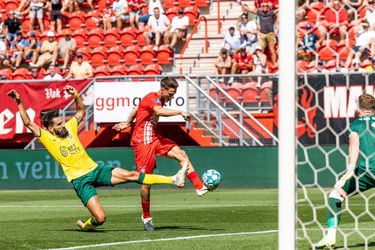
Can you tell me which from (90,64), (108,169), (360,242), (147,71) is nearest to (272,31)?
(147,71)

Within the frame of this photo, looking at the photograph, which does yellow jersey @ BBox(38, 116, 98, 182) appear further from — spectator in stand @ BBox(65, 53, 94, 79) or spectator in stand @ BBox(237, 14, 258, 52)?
spectator in stand @ BBox(65, 53, 94, 79)

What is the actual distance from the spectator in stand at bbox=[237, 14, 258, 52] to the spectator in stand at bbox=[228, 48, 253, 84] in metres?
0.30

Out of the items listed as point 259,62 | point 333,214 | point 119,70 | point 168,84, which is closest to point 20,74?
point 119,70

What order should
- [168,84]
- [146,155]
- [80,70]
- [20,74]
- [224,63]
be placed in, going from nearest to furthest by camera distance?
[168,84] < [146,155] < [224,63] < [80,70] < [20,74]

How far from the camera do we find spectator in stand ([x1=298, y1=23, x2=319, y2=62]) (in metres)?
8.10

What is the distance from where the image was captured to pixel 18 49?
30.0 metres

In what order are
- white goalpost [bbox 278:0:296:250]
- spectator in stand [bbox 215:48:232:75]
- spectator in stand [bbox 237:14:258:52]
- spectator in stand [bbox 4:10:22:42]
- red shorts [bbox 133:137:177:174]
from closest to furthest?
white goalpost [bbox 278:0:296:250] < red shorts [bbox 133:137:177:174] < spectator in stand [bbox 237:14:258:52] < spectator in stand [bbox 215:48:232:75] < spectator in stand [bbox 4:10:22:42]

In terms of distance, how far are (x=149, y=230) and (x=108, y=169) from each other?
0.97 m

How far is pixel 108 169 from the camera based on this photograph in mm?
13242

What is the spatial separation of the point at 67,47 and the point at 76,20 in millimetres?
2044

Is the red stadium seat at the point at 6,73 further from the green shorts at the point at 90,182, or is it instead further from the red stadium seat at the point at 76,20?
the green shorts at the point at 90,182

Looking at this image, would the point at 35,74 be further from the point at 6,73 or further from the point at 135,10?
the point at 135,10

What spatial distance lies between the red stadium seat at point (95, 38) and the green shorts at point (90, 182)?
16.9 m

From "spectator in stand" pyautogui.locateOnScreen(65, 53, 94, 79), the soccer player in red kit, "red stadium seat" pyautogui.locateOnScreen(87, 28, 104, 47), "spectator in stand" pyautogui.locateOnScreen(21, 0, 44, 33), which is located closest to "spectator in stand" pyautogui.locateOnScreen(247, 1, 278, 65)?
"spectator in stand" pyautogui.locateOnScreen(65, 53, 94, 79)
